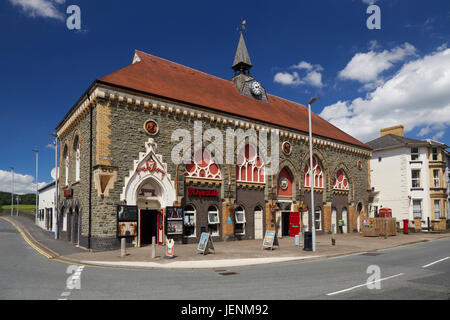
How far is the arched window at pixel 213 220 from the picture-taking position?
24125 mm

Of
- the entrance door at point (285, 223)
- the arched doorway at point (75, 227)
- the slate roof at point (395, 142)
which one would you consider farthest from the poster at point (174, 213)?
the slate roof at point (395, 142)

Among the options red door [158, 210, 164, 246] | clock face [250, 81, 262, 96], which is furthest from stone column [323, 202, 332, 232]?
red door [158, 210, 164, 246]

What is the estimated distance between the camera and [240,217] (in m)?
26.0

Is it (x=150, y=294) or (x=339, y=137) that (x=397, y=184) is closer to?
(x=339, y=137)

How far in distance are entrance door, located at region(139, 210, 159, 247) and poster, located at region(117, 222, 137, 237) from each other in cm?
195

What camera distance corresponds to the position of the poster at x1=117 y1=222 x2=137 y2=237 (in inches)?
771

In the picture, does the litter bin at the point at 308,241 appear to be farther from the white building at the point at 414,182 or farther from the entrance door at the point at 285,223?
the white building at the point at 414,182

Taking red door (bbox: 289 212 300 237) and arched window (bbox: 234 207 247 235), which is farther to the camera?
red door (bbox: 289 212 300 237)

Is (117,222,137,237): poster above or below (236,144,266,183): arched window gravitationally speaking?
below

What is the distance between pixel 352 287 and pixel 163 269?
23.8ft

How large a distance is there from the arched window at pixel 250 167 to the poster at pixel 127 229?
29.6 ft

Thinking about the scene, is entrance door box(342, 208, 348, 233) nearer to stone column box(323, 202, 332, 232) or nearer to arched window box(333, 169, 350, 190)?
arched window box(333, 169, 350, 190)

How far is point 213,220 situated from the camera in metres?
24.2

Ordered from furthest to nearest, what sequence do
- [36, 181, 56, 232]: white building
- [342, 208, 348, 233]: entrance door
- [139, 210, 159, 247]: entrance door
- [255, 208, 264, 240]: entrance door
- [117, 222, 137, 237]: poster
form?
[36, 181, 56, 232]: white building
[342, 208, 348, 233]: entrance door
[255, 208, 264, 240]: entrance door
[139, 210, 159, 247]: entrance door
[117, 222, 137, 237]: poster
